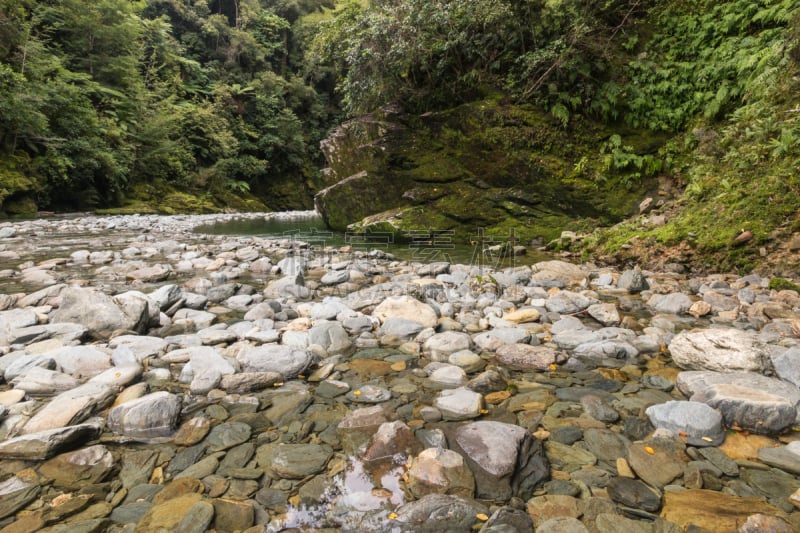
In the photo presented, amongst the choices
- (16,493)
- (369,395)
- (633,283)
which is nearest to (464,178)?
(633,283)

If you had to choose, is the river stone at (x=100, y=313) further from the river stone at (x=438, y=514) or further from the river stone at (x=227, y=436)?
the river stone at (x=438, y=514)

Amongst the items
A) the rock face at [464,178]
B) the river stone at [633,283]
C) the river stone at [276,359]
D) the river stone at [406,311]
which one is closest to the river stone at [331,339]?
the river stone at [276,359]

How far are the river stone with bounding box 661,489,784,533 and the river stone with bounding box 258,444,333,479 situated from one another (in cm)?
132

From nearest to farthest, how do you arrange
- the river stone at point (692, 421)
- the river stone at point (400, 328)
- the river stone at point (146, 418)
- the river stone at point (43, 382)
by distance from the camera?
the river stone at point (692, 421) → the river stone at point (146, 418) → the river stone at point (43, 382) → the river stone at point (400, 328)

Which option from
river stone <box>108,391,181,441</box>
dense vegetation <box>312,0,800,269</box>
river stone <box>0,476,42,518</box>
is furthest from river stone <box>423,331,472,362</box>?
dense vegetation <box>312,0,800,269</box>

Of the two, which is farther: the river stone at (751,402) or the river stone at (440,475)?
the river stone at (751,402)

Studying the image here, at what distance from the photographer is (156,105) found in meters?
21.2

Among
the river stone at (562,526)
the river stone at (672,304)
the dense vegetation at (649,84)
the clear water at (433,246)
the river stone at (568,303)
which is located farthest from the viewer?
the clear water at (433,246)

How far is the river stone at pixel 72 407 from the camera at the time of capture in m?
1.75

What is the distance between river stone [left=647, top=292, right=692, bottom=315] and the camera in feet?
11.8

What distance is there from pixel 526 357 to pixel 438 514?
5.13ft

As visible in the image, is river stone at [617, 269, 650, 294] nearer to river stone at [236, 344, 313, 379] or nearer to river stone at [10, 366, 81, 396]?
river stone at [236, 344, 313, 379]

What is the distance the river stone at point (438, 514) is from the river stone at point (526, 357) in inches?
53.8

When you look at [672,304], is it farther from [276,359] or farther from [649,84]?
[649,84]
